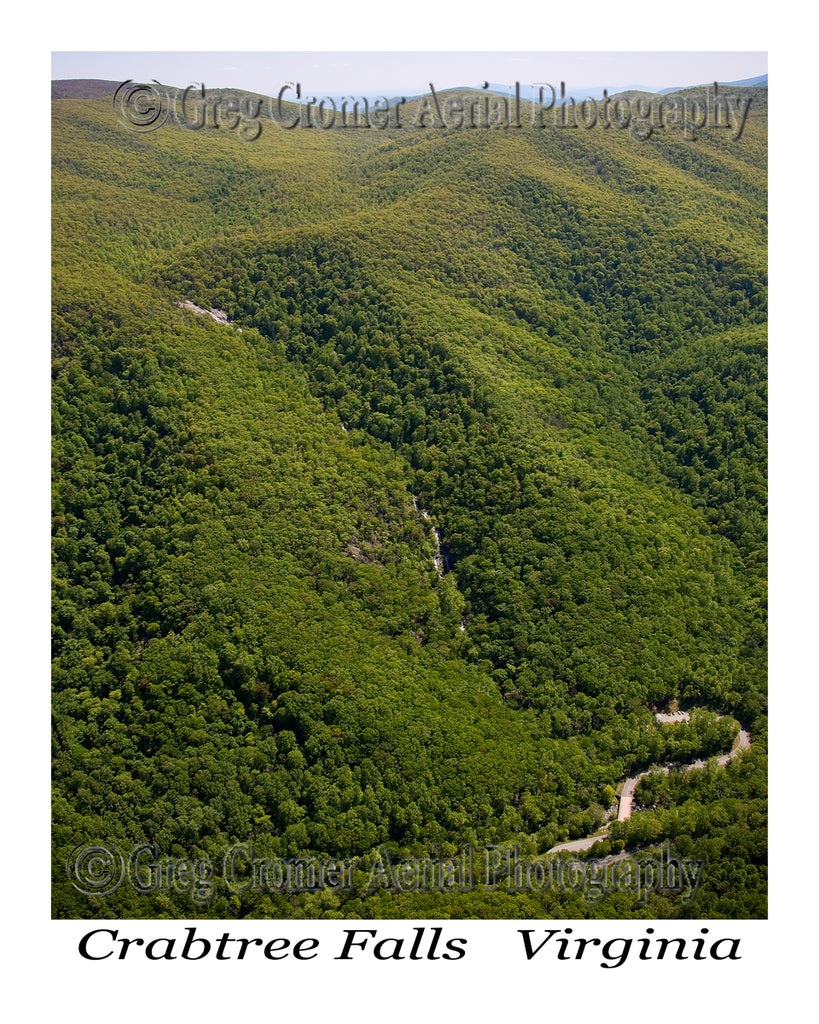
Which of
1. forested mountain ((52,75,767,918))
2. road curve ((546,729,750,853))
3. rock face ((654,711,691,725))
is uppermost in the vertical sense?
forested mountain ((52,75,767,918))

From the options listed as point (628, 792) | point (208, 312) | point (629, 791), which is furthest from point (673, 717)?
point (208, 312)

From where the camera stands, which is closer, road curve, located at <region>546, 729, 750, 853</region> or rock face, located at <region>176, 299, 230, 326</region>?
road curve, located at <region>546, 729, 750, 853</region>

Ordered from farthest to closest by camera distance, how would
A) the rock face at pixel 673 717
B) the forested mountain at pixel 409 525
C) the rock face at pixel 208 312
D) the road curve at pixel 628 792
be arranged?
the rock face at pixel 208 312, the rock face at pixel 673 717, the road curve at pixel 628 792, the forested mountain at pixel 409 525

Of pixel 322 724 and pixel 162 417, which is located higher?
pixel 162 417

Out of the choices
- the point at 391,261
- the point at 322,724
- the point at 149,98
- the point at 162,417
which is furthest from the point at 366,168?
the point at 322,724

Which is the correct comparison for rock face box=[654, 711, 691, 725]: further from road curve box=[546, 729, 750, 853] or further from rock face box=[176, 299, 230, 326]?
rock face box=[176, 299, 230, 326]

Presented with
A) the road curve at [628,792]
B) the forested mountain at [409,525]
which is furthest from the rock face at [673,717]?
the road curve at [628,792]

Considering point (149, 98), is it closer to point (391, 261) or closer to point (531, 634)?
point (391, 261)

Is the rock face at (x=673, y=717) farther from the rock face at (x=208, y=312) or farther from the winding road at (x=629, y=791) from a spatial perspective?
the rock face at (x=208, y=312)

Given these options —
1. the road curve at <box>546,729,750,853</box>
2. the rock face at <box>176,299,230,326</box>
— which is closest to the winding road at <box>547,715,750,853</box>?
the road curve at <box>546,729,750,853</box>
